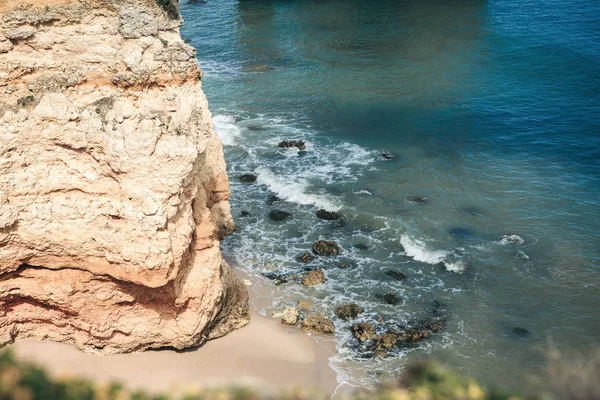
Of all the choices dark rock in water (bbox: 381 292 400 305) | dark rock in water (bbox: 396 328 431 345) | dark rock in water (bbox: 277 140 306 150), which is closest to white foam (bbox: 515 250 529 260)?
dark rock in water (bbox: 381 292 400 305)

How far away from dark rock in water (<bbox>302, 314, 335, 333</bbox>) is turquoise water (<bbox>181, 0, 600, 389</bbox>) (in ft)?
1.55

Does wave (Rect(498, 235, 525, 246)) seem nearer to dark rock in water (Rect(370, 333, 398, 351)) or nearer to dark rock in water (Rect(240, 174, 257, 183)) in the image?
dark rock in water (Rect(370, 333, 398, 351))

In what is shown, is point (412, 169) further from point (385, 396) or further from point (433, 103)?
point (385, 396)

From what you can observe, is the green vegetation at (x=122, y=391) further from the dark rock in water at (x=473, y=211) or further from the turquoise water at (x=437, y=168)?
the dark rock in water at (x=473, y=211)

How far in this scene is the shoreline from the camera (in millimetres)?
14141

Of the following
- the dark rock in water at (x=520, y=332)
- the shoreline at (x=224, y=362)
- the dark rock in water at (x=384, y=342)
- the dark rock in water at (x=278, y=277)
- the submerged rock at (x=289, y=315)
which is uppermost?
the shoreline at (x=224, y=362)

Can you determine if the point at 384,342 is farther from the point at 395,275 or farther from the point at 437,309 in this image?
the point at 395,275

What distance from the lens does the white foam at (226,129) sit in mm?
32425

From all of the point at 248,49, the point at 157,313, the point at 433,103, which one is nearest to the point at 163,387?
the point at 157,313

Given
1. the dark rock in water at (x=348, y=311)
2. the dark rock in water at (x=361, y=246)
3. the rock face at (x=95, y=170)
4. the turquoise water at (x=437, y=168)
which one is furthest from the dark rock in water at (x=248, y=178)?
the rock face at (x=95, y=170)

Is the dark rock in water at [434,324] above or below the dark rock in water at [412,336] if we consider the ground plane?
below

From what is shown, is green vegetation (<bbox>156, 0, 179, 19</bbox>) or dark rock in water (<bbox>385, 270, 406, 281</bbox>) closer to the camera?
green vegetation (<bbox>156, 0, 179, 19</bbox>)

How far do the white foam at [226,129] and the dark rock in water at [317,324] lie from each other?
15317mm

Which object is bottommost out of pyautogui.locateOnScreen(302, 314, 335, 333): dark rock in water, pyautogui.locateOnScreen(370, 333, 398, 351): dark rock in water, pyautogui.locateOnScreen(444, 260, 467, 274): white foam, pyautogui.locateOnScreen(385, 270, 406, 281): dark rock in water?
pyautogui.locateOnScreen(444, 260, 467, 274): white foam
